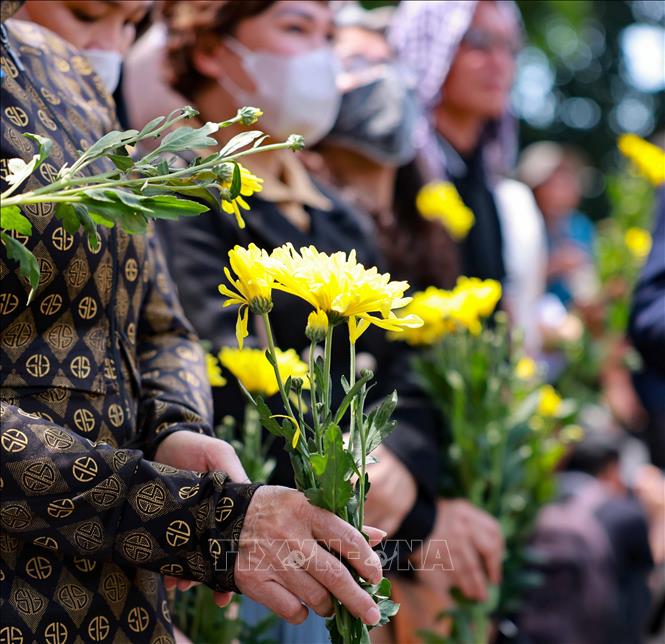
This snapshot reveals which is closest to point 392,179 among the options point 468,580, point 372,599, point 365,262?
point 365,262

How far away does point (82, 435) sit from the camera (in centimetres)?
178

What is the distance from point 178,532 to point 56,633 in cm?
21

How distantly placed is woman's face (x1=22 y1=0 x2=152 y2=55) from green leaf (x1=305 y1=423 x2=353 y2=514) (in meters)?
1.26

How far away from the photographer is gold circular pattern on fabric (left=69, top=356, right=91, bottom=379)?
5.84ft

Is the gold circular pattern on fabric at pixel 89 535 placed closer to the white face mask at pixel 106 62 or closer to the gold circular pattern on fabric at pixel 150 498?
the gold circular pattern on fabric at pixel 150 498

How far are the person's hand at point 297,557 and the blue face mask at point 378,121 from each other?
2273 mm

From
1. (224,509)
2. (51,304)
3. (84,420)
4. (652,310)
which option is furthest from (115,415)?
(652,310)

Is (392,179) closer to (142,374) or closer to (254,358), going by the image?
(254,358)

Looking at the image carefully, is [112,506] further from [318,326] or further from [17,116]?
[17,116]

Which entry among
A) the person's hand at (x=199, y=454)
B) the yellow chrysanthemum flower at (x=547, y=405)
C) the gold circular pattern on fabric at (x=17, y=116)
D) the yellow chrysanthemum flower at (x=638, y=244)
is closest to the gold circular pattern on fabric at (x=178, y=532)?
the person's hand at (x=199, y=454)

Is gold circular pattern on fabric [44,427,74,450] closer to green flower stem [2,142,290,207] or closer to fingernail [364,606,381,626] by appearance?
green flower stem [2,142,290,207]

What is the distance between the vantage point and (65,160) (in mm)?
1845

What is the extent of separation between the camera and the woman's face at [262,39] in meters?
3.02

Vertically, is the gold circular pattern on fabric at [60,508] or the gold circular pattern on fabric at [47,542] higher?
the gold circular pattern on fabric at [60,508]
